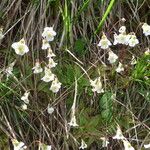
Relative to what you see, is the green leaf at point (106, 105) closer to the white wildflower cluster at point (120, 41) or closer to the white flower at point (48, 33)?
the white wildflower cluster at point (120, 41)

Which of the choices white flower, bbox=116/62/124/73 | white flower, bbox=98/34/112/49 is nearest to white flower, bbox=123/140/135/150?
white flower, bbox=116/62/124/73

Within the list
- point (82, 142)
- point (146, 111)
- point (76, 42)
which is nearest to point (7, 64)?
point (76, 42)

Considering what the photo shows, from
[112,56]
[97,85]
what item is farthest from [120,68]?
[97,85]

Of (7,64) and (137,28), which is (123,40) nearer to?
(137,28)

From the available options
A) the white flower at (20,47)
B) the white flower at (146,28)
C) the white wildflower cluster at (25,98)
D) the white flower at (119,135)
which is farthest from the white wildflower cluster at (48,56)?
the white flower at (146,28)

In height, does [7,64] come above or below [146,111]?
above

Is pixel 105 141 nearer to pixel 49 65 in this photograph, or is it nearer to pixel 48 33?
pixel 49 65
